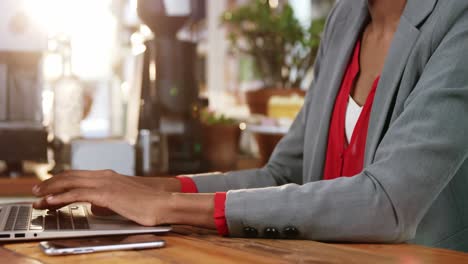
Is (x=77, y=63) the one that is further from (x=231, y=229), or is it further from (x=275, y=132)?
(x=231, y=229)

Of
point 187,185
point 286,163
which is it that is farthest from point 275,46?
point 187,185

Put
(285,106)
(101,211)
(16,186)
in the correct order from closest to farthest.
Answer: (101,211) → (16,186) → (285,106)

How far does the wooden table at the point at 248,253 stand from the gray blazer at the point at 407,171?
35 millimetres

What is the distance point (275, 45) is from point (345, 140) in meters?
1.35

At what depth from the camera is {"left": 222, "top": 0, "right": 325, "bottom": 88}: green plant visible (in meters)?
2.73

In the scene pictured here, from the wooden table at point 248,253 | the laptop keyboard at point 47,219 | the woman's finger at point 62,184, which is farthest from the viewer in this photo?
the woman's finger at point 62,184

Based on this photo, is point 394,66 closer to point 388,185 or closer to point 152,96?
point 388,185

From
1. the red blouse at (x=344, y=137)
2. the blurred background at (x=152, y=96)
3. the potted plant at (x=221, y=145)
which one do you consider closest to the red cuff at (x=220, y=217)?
the red blouse at (x=344, y=137)

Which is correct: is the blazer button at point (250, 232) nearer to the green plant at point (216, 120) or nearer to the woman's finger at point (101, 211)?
the woman's finger at point (101, 211)

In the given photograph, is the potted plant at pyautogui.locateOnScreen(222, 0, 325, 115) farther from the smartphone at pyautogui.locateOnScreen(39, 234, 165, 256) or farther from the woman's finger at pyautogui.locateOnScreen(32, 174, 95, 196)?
the smartphone at pyautogui.locateOnScreen(39, 234, 165, 256)

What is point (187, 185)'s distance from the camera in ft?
4.63

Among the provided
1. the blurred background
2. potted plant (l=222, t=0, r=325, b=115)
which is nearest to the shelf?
the blurred background

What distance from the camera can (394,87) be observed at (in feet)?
4.23

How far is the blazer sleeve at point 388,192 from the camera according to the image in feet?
3.59
